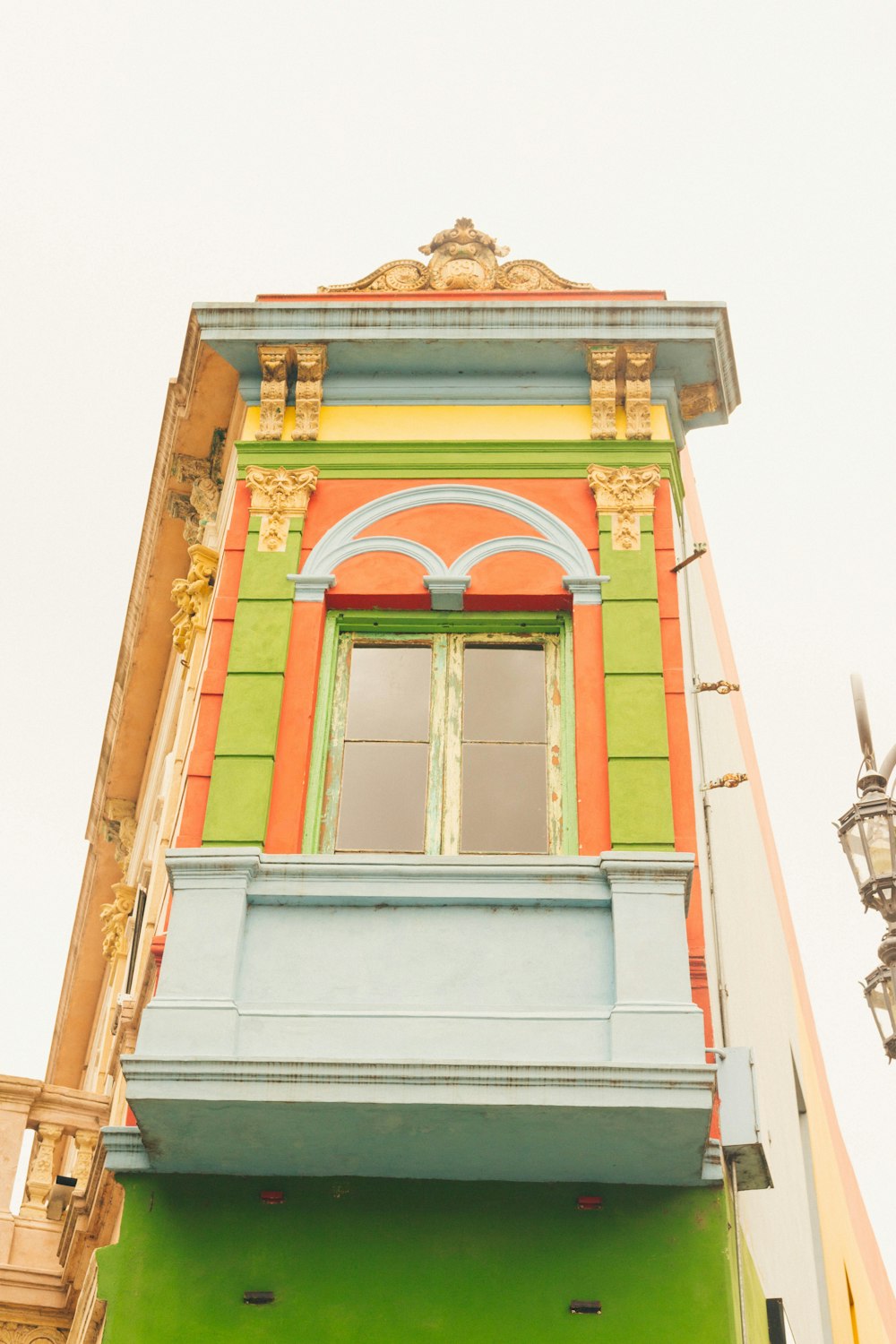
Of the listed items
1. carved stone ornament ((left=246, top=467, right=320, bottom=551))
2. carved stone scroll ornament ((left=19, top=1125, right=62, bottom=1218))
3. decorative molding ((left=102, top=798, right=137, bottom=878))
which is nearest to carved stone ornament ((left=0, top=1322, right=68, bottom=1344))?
carved stone scroll ornament ((left=19, top=1125, right=62, bottom=1218))

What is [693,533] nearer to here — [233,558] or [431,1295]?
[233,558]

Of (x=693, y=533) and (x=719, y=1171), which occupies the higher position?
(x=693, y=533)

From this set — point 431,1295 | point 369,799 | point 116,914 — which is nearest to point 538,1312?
point 431,1295

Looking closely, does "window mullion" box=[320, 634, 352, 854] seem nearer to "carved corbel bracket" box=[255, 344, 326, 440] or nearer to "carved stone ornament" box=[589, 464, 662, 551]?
"carved corbel bracket" box=[255, 344, 326, 440]

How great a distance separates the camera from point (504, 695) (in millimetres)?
9062

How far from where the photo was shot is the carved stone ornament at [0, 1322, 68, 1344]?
11766 millimetres

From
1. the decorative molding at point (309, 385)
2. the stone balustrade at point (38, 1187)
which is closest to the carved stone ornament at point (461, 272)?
the decorative molding at point (309, 385)

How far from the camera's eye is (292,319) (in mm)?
10148

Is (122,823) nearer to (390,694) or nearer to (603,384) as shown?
(390,694)

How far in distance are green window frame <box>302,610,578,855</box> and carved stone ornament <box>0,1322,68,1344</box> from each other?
568 cm

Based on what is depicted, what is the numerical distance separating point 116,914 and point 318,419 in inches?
272

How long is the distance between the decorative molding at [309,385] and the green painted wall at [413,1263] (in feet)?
15.5

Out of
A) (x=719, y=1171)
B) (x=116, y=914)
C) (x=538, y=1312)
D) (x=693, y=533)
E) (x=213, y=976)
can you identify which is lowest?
(x=538, y=1312)

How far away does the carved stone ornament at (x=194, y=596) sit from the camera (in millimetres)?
11133
